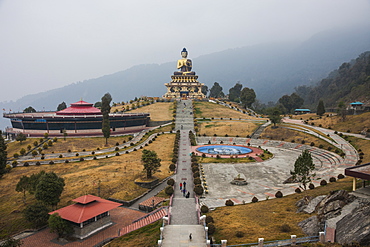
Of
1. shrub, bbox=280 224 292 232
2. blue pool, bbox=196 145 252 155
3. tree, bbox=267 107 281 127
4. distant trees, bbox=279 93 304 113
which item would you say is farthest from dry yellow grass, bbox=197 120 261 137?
shrub, bbox=280 224 292 232

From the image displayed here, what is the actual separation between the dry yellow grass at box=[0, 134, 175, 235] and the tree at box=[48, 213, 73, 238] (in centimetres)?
508

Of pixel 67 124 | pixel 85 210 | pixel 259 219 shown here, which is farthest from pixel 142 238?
pixel 67 124

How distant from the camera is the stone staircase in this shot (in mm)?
24844

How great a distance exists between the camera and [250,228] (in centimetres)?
2066

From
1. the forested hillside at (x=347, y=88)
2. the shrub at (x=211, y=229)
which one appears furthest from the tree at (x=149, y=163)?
the forested hillside at (x=347, y=88)

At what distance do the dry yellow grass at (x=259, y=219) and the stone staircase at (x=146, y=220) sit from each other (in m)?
4.57

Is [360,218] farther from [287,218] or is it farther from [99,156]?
[99,156]

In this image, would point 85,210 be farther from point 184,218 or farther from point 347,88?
point 347,88

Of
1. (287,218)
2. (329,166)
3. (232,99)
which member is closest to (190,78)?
(232,99)

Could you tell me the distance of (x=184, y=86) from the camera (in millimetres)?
114062

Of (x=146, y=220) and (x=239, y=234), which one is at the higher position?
(x=239, y=234)

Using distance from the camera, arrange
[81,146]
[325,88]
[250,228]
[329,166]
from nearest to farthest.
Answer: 1. [250,228]
2. [329,166]
3. [81,146]
4. [325,88]

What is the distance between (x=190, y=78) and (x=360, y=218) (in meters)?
103

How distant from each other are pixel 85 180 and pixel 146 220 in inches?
522
